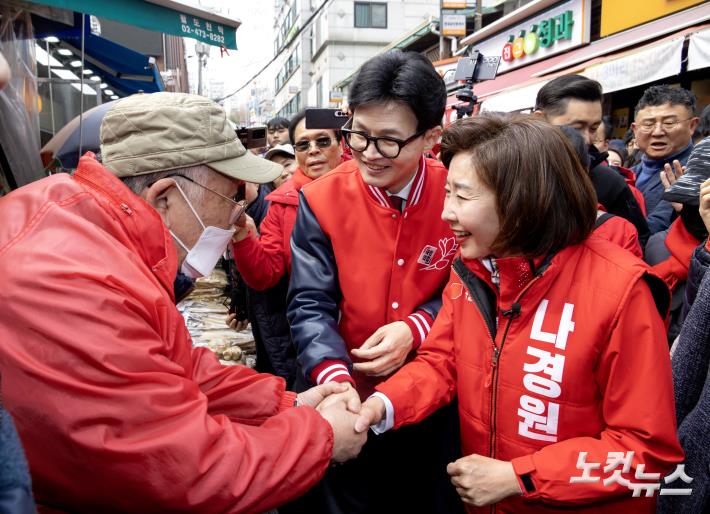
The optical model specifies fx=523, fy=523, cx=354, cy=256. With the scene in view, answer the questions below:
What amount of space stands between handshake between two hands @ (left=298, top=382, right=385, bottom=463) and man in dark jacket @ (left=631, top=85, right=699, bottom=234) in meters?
3.00

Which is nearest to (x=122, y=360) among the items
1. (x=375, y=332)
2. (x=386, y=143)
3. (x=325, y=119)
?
(x=375, y=332)

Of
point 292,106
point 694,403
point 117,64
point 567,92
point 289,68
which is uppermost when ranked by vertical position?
point 289,68

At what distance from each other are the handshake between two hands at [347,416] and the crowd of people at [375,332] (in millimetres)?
10

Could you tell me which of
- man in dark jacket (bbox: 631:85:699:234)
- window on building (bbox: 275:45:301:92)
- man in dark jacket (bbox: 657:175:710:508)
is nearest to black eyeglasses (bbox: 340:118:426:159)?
man in dark jacket (bbox: 657:175:710:508)

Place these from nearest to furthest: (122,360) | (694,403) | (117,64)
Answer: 1. (122,360)
2. (694,403)
3. (117,64)

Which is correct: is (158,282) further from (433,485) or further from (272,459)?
(433,485)

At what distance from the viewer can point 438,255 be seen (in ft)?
7.04

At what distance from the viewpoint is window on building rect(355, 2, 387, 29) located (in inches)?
1565

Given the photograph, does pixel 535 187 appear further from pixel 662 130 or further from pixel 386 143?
pixel 662 130

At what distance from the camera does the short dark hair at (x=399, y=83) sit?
79.1 inches

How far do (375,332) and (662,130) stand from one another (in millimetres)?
3148

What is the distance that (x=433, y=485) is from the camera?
2064 mm

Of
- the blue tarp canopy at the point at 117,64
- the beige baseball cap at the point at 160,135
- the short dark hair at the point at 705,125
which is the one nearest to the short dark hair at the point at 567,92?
the short dark hair at the point at 705,125

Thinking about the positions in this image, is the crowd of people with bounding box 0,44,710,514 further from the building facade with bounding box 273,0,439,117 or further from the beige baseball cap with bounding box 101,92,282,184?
the building facade with bounding box 273,0,439,117
